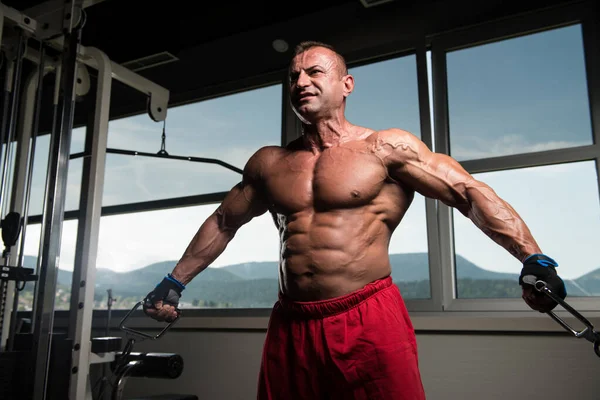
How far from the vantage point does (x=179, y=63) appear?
359 centimetres

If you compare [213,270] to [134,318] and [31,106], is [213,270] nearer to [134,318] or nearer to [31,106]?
[134,318]

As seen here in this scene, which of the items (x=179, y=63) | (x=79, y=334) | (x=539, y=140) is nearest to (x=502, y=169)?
(x=539, y=140)

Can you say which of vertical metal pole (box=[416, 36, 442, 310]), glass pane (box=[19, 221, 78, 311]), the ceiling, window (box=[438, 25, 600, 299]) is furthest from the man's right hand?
glass pane (box=[19, 221, 78, 311])

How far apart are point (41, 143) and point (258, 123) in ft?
6.88

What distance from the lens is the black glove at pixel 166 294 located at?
1.70m

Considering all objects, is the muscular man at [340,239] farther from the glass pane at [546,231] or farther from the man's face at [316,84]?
the glass pane at [546,231]

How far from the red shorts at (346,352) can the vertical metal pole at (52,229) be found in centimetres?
106

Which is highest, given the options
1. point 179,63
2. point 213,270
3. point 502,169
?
point 179,63

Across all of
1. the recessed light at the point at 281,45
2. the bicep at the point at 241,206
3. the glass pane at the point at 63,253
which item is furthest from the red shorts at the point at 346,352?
the glass pane at the point at 63,253

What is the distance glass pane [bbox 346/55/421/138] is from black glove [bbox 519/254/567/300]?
156 cm

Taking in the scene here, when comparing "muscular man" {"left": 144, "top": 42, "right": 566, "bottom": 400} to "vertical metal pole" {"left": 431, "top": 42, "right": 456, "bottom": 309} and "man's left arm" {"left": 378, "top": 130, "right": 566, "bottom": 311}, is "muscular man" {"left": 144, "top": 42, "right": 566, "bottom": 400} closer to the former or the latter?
"man's left arm" {"left": 378, "top": 130, "right": 566, "bottom": 311}

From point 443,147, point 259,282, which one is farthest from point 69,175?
point 443,147

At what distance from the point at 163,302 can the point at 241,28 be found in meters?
2.10

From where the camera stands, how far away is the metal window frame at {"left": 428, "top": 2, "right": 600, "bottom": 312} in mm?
2320
